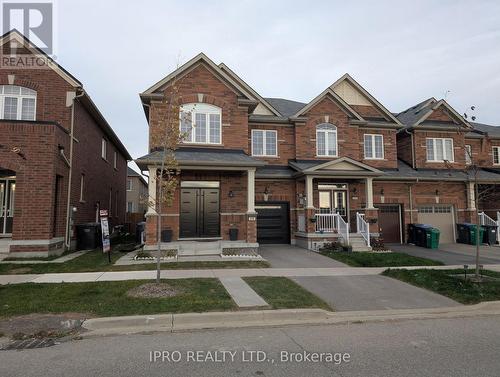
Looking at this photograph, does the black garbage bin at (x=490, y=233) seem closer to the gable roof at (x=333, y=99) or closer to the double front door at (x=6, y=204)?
the gable roof at (x=333, y=99)

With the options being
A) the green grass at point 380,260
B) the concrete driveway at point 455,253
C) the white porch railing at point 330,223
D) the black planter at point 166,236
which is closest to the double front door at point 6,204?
the black planter at point 166,236

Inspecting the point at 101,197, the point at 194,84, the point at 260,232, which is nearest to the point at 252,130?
the point at 194,84

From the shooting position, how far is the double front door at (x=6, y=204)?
1407 centimetres

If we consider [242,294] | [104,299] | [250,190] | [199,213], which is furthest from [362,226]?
[104,299]

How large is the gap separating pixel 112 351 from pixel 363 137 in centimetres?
1814

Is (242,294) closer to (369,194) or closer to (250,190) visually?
(250,190)

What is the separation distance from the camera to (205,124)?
1620 cm

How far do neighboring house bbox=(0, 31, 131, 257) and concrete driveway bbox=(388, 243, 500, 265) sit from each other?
14955 millimetres

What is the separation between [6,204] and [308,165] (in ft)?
44.2

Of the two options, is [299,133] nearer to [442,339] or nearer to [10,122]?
[10,122]

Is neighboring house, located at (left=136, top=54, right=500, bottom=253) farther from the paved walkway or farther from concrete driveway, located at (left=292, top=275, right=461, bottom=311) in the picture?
concrete driveway, located at (left=292, top=275, right=461, bottom=311)

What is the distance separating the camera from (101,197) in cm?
2180

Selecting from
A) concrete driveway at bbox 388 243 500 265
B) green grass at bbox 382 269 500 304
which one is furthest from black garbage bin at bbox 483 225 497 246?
green grass at bbox 382 269 500 304

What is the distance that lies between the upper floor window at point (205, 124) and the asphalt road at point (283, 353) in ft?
37.0
